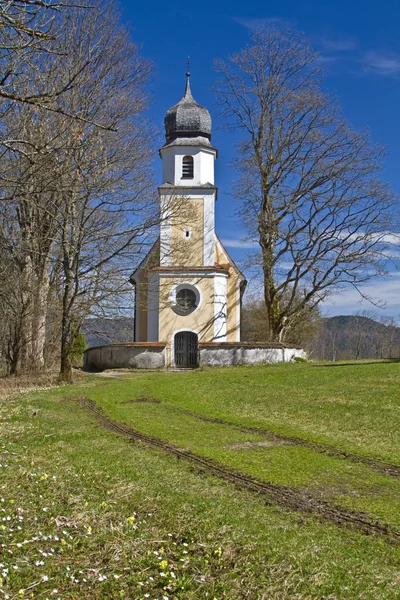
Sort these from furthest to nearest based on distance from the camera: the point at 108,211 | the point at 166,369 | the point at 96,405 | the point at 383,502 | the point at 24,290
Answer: the point at 166,369, the point at 24,290, the point at 108,211, the point at 96,405, the point at 383,502

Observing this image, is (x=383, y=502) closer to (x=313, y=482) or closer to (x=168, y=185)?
(x=313, y=482)

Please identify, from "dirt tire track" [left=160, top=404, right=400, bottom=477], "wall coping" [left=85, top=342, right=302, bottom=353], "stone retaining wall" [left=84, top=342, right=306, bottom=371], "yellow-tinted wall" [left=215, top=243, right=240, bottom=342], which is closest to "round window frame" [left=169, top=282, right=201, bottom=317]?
"yellow-tinted wall" [left=215, top=243, right=240, bottom=342]

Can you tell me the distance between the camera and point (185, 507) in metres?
5.49

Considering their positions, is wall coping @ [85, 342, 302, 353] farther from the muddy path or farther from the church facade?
→ the muddy path

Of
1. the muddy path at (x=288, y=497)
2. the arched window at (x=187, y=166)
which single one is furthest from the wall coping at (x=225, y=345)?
the muddy path at (x=288, y=497)

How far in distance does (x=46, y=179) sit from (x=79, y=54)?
36.5ft

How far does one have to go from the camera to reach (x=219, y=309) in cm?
2847

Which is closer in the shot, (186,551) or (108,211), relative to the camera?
(186,551)

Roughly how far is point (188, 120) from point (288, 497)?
26.3 metres

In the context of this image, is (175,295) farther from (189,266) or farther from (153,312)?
(189,266)

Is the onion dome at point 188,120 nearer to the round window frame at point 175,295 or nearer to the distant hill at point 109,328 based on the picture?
the round window frame at point 175,295

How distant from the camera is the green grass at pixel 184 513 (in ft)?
12.9

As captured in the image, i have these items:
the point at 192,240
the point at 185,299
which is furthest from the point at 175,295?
the point at 192,240

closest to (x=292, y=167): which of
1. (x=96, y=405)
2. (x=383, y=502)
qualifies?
(x=96, y=405)
